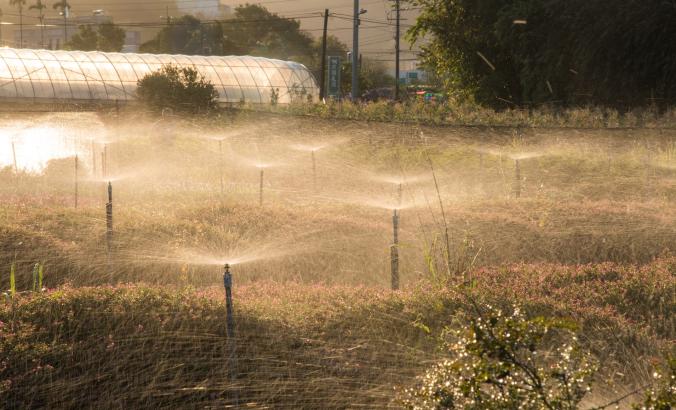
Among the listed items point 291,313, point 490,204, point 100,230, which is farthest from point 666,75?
point 291,313

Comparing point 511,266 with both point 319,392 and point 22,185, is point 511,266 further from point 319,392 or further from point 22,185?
point 22,185

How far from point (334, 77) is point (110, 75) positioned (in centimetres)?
1294

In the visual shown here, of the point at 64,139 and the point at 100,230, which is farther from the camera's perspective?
the point at 64,139

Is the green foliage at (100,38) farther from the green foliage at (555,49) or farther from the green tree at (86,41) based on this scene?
the green foliage at (555,49)

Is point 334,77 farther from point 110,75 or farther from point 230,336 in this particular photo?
point 230,336

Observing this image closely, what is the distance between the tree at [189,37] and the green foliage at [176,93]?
2254 inches

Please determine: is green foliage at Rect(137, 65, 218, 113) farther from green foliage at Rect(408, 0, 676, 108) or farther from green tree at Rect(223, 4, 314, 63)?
green tree at Rect(223, 4, 314, 63)

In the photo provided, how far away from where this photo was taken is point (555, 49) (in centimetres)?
2666

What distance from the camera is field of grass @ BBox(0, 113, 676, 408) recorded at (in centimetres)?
525

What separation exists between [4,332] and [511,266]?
182 inches

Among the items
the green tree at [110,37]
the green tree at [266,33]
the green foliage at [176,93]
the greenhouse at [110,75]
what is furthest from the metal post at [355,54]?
the green tree at [266,33]

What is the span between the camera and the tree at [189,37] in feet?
271

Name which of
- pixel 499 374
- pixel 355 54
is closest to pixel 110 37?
pixel 355 54

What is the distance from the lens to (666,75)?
23.7 metres
